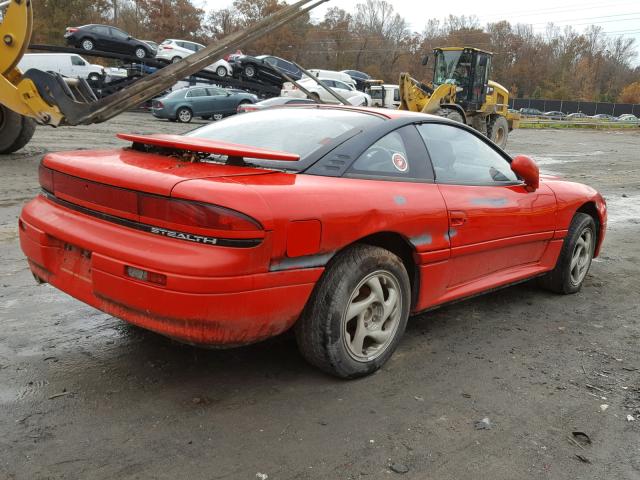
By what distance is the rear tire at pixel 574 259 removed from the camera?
4.79m

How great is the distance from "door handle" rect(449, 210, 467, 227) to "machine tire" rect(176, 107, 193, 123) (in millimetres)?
20174

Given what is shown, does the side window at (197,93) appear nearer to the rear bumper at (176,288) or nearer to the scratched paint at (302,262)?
the rear bumper at (176,288)

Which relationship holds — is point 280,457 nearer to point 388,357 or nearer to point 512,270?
point 388,357

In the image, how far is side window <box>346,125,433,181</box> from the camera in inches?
129

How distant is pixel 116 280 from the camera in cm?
266

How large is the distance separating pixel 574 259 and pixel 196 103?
19742mm

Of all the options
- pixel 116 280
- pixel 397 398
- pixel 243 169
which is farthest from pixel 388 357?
pixel 116 280

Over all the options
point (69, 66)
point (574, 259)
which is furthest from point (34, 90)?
point (69, 66)

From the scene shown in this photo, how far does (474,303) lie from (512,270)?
495 mm

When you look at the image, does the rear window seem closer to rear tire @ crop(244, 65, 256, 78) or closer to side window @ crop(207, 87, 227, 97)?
side window @ crop(207, 87, 227, 97)

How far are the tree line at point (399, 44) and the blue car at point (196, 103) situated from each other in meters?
38.8

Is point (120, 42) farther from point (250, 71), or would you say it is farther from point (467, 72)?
point (467, 72)

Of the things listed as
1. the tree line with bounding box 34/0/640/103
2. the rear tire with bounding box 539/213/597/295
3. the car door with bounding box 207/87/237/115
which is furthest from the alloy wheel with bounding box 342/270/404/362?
the tree line with bounding box 34/0/640/103

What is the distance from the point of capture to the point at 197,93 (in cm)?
2281
